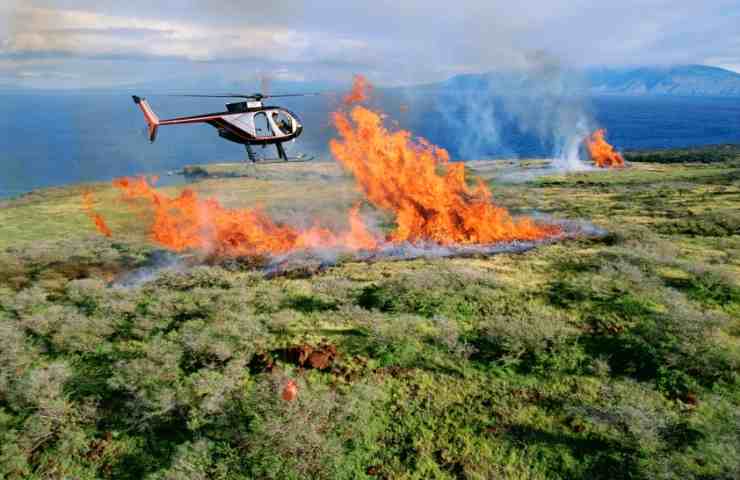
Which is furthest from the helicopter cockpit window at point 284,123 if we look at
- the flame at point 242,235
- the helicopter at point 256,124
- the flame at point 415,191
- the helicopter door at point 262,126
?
the flame at point 242,235

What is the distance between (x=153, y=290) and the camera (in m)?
26.4

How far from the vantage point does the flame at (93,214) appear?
45.5m

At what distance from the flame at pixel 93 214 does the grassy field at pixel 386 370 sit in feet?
48.1

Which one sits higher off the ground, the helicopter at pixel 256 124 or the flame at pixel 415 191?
the helicopter at pixel 256 124

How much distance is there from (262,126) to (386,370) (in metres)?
18.7

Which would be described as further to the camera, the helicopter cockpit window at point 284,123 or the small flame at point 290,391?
the helicopter cockpit window at point 284,123

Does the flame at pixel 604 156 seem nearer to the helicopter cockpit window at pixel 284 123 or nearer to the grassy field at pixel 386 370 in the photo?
the grassy field at pixel 386 370

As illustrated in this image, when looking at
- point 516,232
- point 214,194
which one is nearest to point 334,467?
point 516,232

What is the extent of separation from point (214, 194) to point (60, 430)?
54282 mm

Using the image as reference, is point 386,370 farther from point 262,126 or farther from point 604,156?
point 604,156

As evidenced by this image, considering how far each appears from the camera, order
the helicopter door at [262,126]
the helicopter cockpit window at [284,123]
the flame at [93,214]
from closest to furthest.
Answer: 1. the helicopter door at [262,126]
2. the helicopter cockpit window at [284,123]
3. the flame at [93,214]

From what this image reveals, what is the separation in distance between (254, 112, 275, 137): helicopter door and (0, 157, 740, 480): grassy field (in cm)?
865

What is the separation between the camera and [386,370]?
17.8 metres

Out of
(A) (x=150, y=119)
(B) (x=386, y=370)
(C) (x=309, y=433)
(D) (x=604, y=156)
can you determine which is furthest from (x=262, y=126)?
(D) (x=604, y=156)
